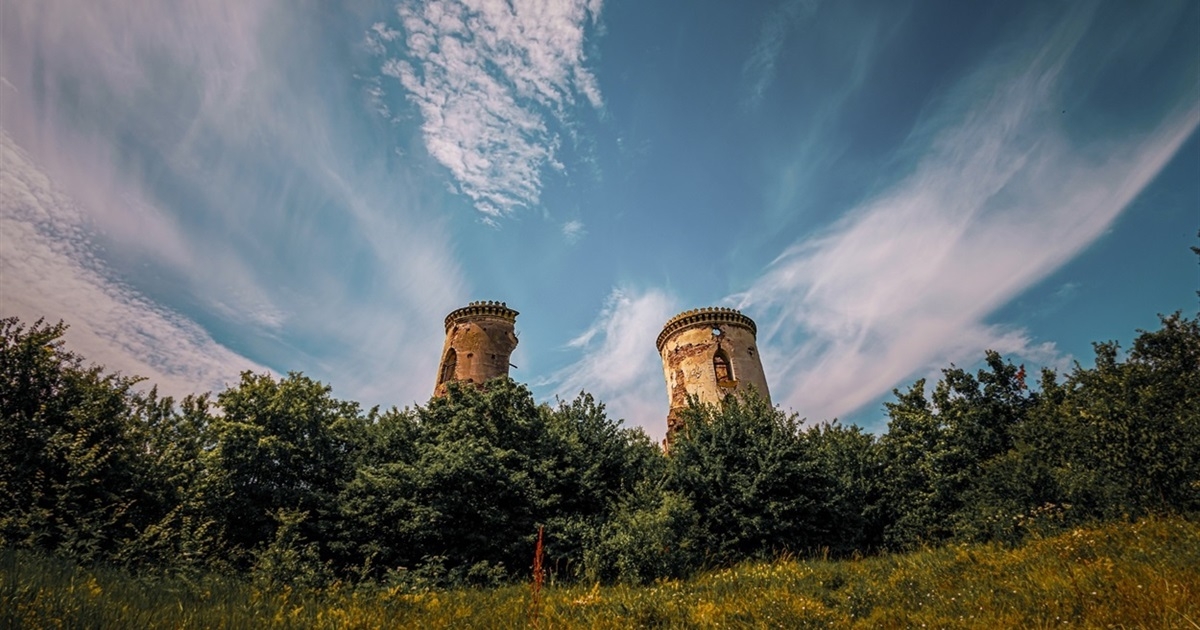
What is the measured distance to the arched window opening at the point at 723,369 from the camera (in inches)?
1032

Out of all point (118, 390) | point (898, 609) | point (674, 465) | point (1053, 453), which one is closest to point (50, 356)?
point (118, 390)

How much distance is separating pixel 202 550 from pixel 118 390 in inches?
270

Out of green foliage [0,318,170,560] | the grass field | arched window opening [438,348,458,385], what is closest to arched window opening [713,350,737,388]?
arched window opening [438,348,458,385]

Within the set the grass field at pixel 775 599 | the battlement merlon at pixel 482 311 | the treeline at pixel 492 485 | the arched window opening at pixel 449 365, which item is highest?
the battlement merlon at pixel 482 311

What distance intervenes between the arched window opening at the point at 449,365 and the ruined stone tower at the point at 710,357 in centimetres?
1217

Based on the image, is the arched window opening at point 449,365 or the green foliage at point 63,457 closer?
the green foliage at point 63,457

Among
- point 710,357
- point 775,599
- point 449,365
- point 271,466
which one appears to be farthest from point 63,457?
point 710,357

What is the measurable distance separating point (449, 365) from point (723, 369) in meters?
15.1

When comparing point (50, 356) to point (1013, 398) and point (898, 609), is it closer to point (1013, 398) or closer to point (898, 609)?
point (898, 609)

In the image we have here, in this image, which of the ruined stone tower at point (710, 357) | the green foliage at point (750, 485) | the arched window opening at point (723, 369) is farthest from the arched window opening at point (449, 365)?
the green foliage at point (750, 485)

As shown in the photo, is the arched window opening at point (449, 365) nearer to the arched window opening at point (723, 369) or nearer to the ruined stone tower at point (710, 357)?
the ruined stone tower at point (710, 357)

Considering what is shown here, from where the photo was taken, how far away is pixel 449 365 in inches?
1056

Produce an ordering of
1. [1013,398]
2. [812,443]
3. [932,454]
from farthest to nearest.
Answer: [1013,398], [932,454], [812,443]

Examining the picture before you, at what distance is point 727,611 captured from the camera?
644 cm
